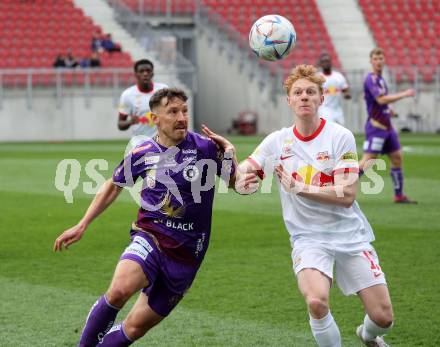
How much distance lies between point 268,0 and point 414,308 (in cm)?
2992

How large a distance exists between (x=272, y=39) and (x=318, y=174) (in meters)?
2.42

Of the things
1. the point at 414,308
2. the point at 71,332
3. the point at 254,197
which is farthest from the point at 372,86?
the point at 71,332

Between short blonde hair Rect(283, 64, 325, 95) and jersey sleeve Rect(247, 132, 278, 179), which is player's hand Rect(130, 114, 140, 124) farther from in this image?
short blonde hair Rect(283, 64, 325, 95)

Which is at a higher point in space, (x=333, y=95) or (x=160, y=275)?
(x=160, y=275)

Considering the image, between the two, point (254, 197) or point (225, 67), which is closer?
point (254, 197)

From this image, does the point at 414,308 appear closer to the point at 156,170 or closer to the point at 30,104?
the point at 156,170

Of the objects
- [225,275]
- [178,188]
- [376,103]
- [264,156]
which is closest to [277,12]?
[376,103]

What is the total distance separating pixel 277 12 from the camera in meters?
35.5

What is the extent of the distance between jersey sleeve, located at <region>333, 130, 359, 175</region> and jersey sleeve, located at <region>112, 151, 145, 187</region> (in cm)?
121

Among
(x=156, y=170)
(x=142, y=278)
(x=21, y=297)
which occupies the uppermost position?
(x=156, y=170)

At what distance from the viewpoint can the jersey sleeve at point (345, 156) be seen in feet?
19.4

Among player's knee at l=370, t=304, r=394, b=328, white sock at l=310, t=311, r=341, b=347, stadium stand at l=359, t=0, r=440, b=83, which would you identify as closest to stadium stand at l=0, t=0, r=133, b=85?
stadium stand at l=359, t=0, r=440, b=83

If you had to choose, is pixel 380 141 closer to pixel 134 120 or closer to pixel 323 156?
pixel 134 120

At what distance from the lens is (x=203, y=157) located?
5.91 m
